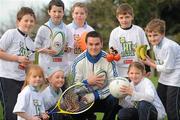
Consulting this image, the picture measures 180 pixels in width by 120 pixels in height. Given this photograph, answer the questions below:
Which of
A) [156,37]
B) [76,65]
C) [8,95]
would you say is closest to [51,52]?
[76,65]

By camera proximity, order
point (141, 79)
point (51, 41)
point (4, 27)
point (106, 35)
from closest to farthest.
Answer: point (141, 79)
point (51, 41)
point (106, 35)
point (4, 27)

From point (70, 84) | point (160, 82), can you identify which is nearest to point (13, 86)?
point (70, 84)

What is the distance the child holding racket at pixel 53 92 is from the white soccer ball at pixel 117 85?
81 cm

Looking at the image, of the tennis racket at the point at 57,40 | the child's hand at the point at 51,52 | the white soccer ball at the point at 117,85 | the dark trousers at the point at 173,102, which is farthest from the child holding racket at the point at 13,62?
the dark trousers at the point at 173,102

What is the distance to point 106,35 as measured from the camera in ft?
134

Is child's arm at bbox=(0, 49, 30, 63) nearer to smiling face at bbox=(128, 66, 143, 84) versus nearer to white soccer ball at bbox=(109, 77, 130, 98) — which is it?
Answer: white soccer ball at bbox=(109, 77, 130, 98)

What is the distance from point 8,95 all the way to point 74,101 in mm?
1148

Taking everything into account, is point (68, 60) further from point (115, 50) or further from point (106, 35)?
point (106, 35)

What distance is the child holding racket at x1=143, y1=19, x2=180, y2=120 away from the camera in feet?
26.8

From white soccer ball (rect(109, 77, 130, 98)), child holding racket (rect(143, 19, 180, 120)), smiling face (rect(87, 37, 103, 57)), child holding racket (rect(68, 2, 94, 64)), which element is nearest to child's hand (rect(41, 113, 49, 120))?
white soccer ball (rect(109, 77, 130, 98))

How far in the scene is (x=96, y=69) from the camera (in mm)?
8234

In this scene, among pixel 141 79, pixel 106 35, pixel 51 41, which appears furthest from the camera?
pixel 106 35

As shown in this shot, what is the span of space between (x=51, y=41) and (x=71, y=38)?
399 mm

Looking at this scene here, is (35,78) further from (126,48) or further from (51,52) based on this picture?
(126,48)
